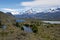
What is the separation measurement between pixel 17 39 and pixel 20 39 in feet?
2.09

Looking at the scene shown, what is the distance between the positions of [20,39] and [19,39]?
16cm

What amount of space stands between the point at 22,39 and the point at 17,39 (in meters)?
0.95

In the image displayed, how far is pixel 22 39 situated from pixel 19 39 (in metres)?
0.49

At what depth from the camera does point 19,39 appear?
2848 cm

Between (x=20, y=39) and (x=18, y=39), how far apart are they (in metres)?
0.55

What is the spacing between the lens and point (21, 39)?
28.6 metres

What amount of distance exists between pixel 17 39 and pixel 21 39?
0.73 metres

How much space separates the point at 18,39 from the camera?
94.9 ft

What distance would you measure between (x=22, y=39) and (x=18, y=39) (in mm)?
835

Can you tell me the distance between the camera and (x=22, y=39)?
93.3 feet

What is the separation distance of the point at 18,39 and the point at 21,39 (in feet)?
1.99

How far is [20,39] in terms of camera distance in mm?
28500
